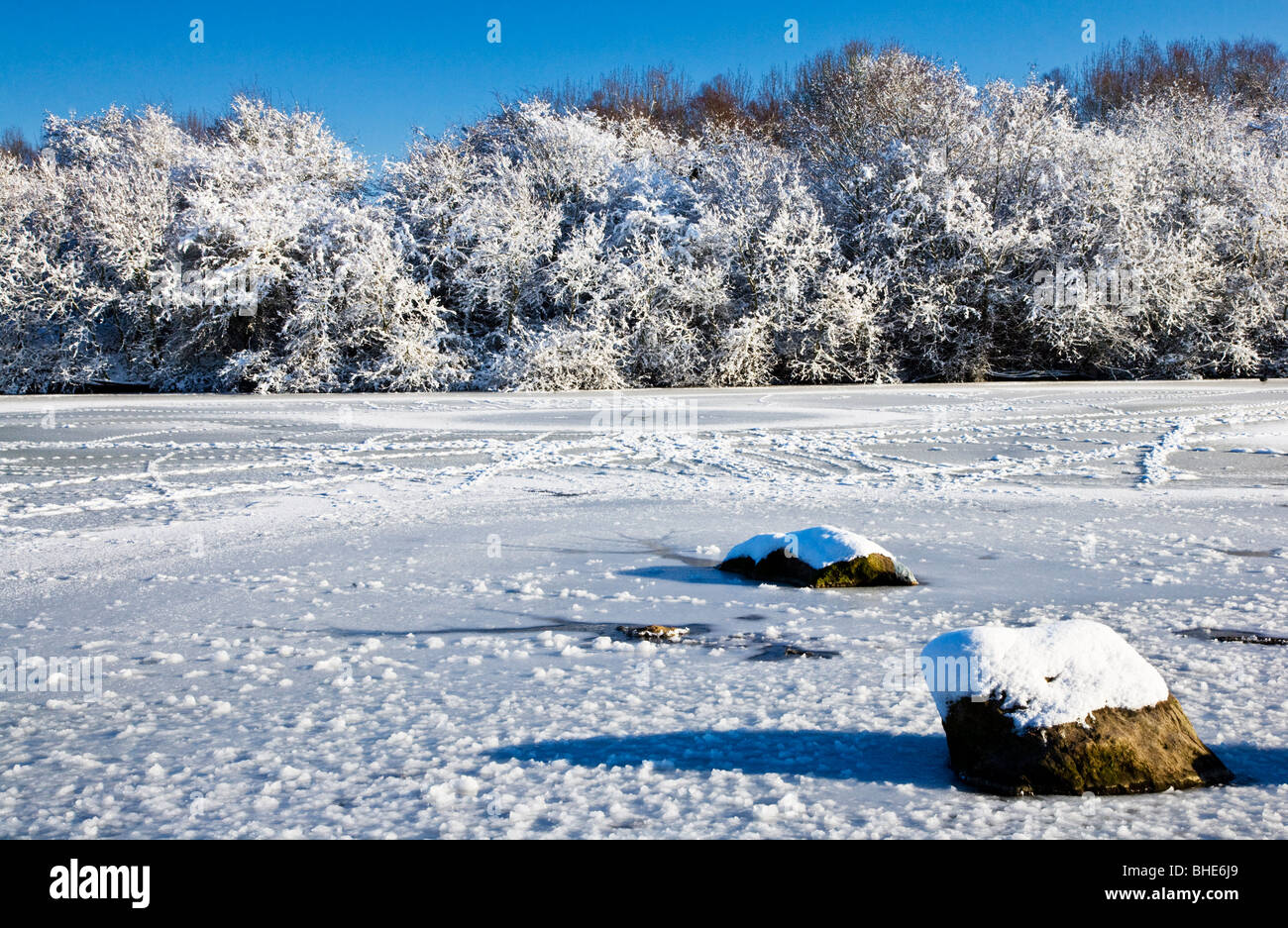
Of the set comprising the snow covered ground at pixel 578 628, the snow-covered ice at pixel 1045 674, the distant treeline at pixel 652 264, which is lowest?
the snow covered ground at pixel 578 628

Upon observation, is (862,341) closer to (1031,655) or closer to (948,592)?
(948,592)

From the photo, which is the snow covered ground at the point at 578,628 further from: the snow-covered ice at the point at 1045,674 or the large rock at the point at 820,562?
the snow-covered ice at the point at 1045,674

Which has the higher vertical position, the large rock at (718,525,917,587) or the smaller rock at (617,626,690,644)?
the large rock at (718,525,917,587)

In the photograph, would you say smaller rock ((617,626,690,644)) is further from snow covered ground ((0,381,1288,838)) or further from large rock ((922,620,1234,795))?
large rock ((922,620,1234,795))

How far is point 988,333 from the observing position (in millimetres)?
26266

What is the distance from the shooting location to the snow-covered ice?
3342 millimetres

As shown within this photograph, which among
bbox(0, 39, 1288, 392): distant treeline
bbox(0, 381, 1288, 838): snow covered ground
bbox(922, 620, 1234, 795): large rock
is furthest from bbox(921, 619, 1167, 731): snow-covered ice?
bbox(0, 39, 1288, 392): distant treeline

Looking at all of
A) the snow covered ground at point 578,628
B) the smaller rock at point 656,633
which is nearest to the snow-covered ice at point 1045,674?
the snow covered ground at point 578,628

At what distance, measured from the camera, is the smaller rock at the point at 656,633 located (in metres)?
4.98

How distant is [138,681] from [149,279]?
23399 millimetres

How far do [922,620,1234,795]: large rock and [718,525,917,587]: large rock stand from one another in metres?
2.54

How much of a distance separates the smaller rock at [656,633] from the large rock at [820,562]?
47.3 inches

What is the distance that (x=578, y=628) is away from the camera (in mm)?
5199

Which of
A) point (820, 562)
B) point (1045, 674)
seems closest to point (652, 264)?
point (820, 562)
